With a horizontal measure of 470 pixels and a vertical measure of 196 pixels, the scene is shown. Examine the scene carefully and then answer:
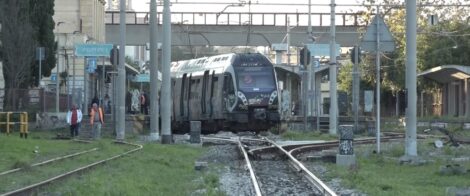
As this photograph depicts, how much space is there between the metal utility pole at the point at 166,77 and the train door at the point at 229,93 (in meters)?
3.06

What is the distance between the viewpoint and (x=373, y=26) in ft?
67.7

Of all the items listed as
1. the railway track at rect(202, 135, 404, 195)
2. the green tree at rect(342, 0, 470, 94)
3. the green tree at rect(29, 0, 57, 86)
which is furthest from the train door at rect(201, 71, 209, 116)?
the green tree at rect(342, 0, 470, 94)

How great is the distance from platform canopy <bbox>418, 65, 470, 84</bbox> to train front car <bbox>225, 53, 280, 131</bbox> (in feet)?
54.9

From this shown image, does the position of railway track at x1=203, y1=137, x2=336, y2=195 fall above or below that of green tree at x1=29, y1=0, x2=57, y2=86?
below

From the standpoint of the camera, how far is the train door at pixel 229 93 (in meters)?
31.9

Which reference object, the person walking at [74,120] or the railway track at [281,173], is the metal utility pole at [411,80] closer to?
the railway track at [281,173]

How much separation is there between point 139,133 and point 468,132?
1554 centimetres

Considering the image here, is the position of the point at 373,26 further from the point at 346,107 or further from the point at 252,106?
the point at 346,107

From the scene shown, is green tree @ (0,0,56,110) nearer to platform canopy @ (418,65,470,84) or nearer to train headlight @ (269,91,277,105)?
train headlight @ (269,91,277,105)

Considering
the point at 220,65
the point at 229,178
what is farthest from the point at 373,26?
the point at 220,65

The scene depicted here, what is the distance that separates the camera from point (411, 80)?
19797 millimetres

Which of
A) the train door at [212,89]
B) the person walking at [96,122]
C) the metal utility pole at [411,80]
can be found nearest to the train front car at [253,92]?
the train door at [212,89]

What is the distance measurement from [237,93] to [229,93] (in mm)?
336

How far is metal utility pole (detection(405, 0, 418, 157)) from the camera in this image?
19641 millimetres
